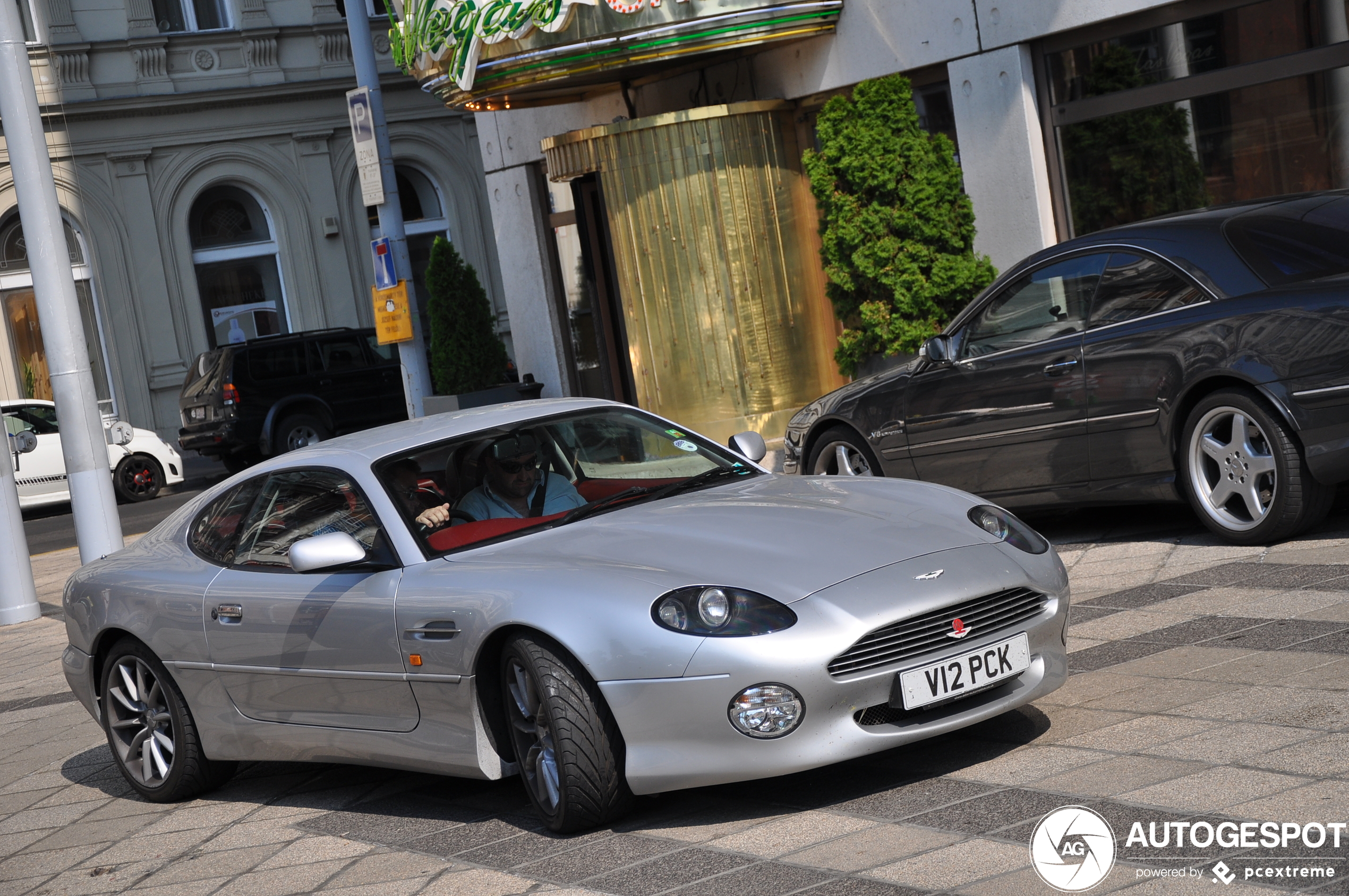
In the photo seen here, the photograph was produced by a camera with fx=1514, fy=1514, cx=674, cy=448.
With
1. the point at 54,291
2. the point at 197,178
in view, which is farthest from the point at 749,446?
the point at 197,178

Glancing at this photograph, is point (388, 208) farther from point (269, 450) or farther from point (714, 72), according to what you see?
point (269, 450)

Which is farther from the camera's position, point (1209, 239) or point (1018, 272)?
point (1018, 272)

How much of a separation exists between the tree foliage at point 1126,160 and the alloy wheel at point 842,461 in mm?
3366

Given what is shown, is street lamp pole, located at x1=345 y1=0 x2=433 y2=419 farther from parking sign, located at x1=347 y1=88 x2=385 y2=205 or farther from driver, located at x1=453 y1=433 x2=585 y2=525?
driver, located at x1=453 y1=433 x2=585 y2=525

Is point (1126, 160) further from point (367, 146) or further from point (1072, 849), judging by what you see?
point (1072, 849)

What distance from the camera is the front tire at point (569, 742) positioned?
4379 millimetres

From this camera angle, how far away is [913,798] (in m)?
4.33

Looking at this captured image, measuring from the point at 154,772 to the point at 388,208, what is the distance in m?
8.80

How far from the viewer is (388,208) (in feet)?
46.2

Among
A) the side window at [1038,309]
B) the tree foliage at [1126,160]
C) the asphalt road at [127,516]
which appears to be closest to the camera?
the side window at [1038,309]

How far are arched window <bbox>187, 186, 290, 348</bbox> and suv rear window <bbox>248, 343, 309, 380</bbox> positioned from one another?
7.23 m

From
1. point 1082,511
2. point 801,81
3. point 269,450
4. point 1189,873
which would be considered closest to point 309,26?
point 269,450

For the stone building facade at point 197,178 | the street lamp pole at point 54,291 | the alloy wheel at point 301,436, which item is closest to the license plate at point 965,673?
the street lamp pole at point 54,291

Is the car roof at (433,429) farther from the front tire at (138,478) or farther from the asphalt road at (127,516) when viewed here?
the front tire at (138,478)
